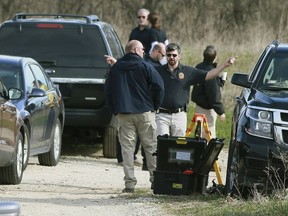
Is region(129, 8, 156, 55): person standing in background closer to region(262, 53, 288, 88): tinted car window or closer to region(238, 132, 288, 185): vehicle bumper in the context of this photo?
region(262, 53, 288, 88): tinted car window

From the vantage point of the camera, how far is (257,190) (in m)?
11.7

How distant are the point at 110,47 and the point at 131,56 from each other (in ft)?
15.9

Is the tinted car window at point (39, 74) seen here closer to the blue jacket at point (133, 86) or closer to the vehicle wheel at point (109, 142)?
the vehicle wheel at point (109, 142)

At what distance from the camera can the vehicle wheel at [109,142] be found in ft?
59.2

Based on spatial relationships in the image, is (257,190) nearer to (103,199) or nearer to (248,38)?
(103,199)

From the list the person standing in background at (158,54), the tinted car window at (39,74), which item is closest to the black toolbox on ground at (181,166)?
the person standing in background at (158,54)

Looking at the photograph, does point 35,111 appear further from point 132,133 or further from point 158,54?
point 132,133

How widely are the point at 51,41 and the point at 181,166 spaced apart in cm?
583

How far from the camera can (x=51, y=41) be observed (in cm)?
1823

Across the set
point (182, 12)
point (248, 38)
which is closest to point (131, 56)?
point (248, 38)

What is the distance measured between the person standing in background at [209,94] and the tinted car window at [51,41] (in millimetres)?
1949

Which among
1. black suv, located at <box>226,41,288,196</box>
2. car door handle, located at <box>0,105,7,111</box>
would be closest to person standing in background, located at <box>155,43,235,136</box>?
car door handle, located at <box>0,105,7,111</box>

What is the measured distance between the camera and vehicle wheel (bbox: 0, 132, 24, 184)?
45.0ft

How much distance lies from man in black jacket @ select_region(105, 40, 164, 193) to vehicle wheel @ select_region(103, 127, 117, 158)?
4519mm
